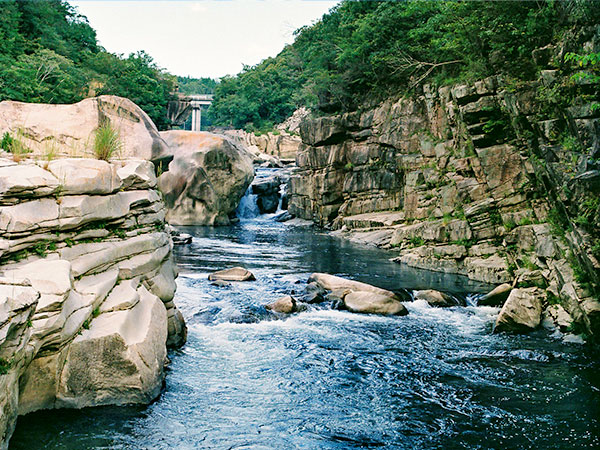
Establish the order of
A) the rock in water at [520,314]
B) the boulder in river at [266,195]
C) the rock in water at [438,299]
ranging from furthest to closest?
1. the boulder in river at [266,195]
2. the rock in water at [438,299]
3. the rock in water at [520,314]

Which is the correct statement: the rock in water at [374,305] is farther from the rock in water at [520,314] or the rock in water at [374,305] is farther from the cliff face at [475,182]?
the cliff face at [475,182]

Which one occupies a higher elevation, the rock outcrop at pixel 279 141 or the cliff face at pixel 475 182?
the rock outcrop at pixel 279 141

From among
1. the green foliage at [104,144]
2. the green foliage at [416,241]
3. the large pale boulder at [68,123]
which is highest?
the large pale boulder at [68,123]

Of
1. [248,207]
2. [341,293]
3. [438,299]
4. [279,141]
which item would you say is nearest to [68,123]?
[341,293]

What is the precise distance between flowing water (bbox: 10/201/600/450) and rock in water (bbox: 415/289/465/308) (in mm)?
449

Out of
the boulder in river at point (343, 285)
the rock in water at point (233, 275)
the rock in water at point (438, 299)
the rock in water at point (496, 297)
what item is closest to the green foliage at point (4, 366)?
the boulder in river at point (343, 285)

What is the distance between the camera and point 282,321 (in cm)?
1102

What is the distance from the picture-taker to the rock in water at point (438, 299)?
12.7 m

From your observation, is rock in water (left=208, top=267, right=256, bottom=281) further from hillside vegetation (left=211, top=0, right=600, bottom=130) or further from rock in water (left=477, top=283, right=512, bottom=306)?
hillside vegetation (left=211, top=0, right=600, bottom=130)

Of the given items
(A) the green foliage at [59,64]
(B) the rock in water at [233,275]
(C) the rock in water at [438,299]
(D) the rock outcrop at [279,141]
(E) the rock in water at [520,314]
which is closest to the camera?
(E) the rock in water at [520,314]

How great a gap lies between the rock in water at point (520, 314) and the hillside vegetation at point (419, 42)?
5685 millimetres

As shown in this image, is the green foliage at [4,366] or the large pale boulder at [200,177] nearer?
the green foliage at [4,366]

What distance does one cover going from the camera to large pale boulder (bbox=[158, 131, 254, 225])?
29248 millimetres

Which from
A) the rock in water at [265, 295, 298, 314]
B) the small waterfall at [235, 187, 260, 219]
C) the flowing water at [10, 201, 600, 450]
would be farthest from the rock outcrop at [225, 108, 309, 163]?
the flowing water at [10, 201, 600, 450]
